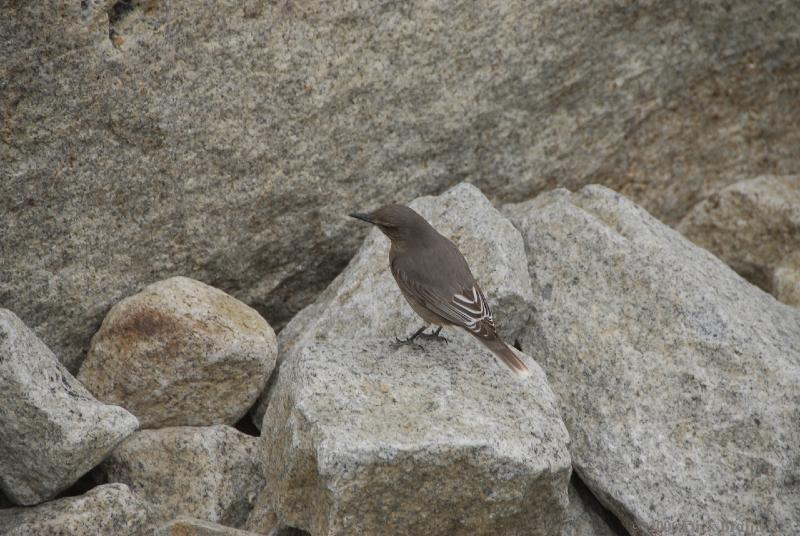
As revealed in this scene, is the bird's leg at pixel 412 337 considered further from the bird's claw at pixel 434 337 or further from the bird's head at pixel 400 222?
the bird's head at pixel 400 222

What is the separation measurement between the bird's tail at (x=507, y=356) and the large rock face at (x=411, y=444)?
0.11 m

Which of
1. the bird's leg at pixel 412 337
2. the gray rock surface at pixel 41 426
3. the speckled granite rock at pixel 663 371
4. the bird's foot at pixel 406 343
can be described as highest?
the gray rock surface at pixel 41 426

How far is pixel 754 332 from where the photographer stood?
256 inches

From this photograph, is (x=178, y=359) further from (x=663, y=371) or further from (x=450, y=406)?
(x=663, y=371)

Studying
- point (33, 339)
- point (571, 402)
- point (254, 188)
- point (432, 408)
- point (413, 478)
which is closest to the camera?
point (413, 478)

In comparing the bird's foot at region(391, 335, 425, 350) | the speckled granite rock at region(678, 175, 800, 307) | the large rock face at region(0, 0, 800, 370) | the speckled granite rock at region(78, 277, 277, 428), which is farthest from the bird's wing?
the speckled granite rock at region(678, 175, 800, 307)

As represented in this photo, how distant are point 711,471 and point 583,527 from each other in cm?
82

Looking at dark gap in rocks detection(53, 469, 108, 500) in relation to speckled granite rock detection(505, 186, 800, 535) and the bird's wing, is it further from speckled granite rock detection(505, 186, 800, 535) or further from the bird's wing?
speckled granite rock detection(505, 186, 800, 535)

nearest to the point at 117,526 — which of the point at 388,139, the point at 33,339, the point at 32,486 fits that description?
the point at 32,486

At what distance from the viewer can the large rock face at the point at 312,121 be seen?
6.55 metres

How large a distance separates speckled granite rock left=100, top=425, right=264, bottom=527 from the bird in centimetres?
131

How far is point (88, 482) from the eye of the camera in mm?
6316

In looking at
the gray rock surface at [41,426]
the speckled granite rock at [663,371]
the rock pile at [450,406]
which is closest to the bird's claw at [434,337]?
the rock pile at [450,406]

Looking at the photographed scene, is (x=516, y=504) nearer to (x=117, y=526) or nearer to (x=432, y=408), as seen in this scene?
(x=432, y=408)
